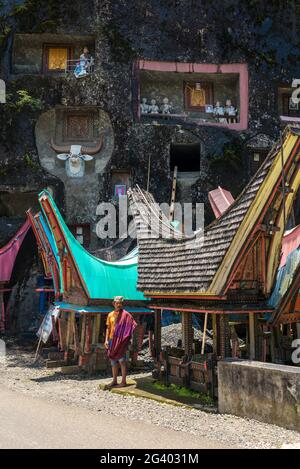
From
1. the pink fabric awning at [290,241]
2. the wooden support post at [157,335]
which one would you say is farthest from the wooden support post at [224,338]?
the pink fabric awning at [290,241]

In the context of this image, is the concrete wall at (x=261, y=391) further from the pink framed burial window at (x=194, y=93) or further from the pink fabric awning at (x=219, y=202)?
the pink framed burial window at (x=194, y=93)

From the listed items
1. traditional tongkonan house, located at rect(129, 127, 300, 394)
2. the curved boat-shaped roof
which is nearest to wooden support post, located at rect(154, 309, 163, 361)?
traditional tongkonan house, located at rect(129, 127, 300, 394)

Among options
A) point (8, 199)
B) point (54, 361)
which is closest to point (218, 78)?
point (8, 199)

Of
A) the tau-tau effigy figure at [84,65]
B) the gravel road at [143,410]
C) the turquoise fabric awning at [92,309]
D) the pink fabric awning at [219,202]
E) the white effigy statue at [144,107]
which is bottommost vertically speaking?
the gravel road at [143,410]

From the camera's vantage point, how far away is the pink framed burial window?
79.3 feet

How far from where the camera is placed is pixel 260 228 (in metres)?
9.19

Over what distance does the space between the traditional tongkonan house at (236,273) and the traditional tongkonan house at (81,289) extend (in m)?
2.14

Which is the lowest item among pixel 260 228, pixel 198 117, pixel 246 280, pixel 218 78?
pixel 246 280

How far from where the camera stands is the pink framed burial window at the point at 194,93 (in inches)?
951

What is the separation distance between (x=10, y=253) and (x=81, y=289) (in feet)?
28.8

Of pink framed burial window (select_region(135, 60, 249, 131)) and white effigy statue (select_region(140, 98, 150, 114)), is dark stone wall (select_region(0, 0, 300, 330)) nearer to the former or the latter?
pink framed burial window (select_region(135, 60, 249, 131))

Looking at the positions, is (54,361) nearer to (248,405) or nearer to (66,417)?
(66,417)

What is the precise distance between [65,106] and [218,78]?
743 centimetres
